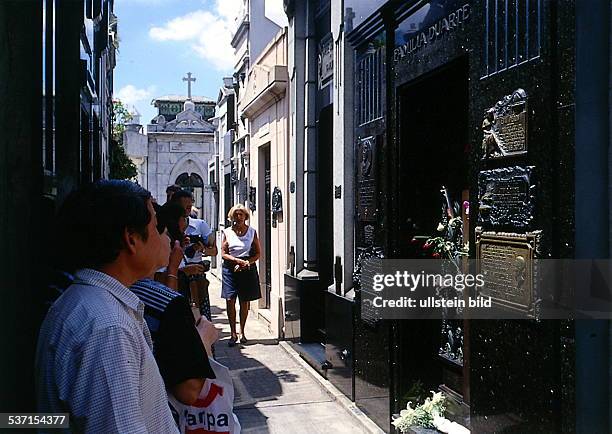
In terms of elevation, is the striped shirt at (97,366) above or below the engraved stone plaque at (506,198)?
below

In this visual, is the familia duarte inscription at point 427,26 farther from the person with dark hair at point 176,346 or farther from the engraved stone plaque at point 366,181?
the person with dark hair at point 176,346

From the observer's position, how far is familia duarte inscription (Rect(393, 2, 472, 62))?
13.6ft

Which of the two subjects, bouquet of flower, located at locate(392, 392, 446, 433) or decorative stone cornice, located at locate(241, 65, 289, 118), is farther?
decorative stone cornice, located at locate(241, 65, 289, 118)

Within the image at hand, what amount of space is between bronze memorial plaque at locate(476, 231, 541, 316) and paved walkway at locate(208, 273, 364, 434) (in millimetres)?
2312

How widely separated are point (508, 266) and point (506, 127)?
30.7 inches

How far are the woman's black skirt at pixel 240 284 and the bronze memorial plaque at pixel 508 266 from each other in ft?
16.6

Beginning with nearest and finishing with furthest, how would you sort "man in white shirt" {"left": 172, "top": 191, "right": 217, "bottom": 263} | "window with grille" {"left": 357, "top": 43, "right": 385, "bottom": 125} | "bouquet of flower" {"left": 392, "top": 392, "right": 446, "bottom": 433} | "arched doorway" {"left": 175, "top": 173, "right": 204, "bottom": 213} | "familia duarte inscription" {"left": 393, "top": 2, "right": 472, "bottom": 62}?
"familia duarte inscription" {"left": 393, "top": 2, "right": 472, "bottom": 62}
"bouquet of flower" {"left": 392, "top": 392, "right": 446, "bottom": 433}
"window with grille" {"left": 357, "top": 43, "right": 385, "bottom": 125}
"man in white shirt" {"left": 172, "top": 191, "right": 217, "bottom": 263}
"arched doorway" {"left": 175, "top": 173, "right": 204, "bottom": 213}

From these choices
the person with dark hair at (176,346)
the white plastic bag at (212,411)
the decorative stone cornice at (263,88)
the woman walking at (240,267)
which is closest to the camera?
the person with dark hair at (176,346)

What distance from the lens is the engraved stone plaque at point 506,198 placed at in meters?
3.33

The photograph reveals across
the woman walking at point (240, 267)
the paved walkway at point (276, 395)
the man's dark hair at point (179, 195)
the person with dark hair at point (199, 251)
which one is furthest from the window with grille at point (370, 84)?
the woman walking at point (240, 267)

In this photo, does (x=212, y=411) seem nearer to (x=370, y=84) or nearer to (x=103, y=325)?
(x=103, y=325)

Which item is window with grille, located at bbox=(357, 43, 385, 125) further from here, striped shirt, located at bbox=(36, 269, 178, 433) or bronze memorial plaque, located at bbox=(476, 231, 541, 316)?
striped shirt, located at bbox=(36, 269, 178, 433)

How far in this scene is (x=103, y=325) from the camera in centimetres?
157

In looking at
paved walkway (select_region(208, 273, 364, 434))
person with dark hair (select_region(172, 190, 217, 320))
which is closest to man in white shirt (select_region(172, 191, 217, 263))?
person with dark hair (select_region(172, 190, 217, 320))
